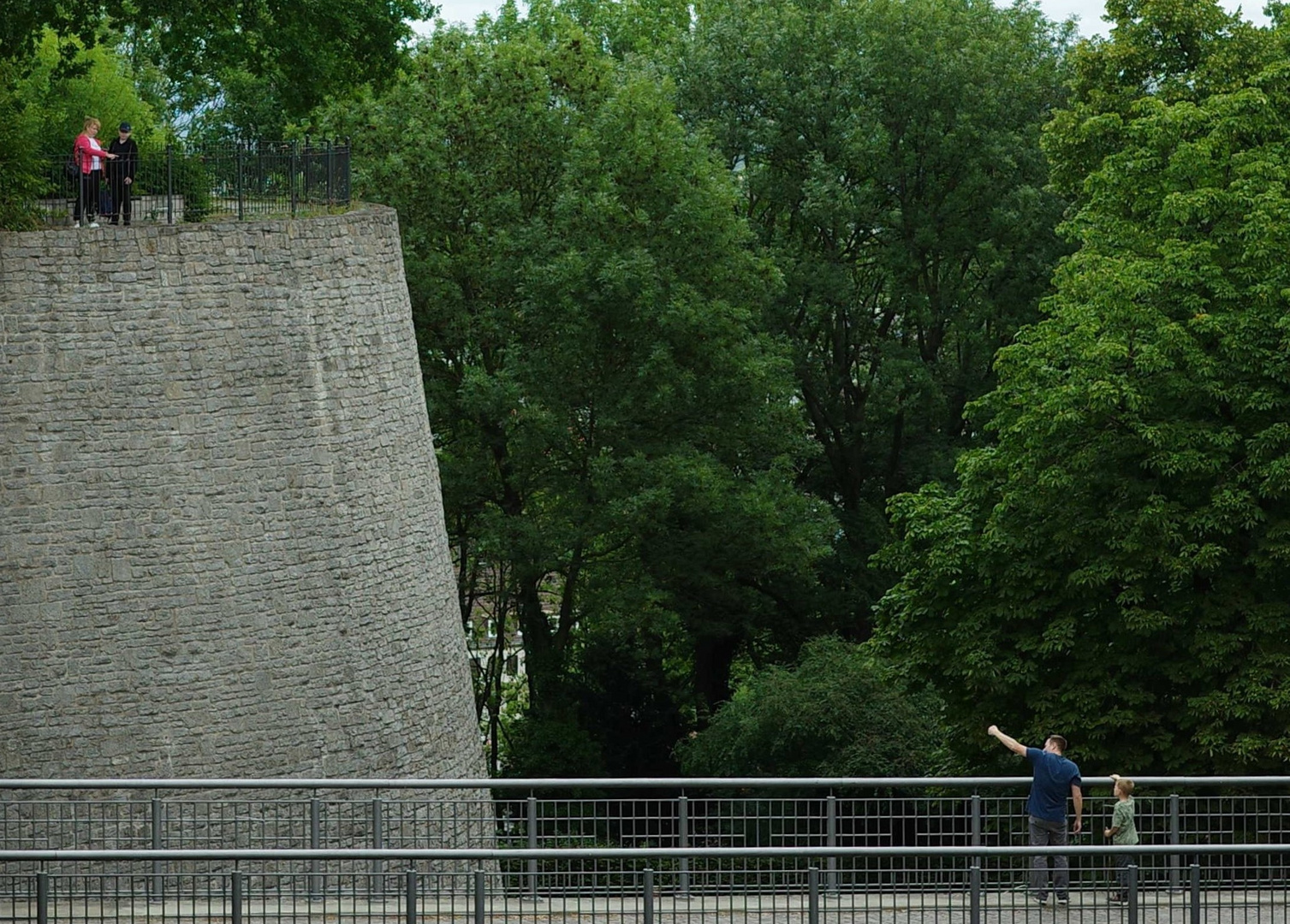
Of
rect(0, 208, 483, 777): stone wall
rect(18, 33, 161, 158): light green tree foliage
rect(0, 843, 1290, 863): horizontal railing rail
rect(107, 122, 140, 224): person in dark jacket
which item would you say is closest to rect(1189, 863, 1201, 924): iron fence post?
rect(0, 843, 1290, 863): horizontal railing rail

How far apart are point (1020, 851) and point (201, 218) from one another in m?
13.2

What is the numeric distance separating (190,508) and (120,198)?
3.38 meters

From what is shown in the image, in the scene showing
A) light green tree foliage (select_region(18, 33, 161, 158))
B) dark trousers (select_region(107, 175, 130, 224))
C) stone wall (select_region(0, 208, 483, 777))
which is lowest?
stone wall (select_region(0, 208, 483, 777))

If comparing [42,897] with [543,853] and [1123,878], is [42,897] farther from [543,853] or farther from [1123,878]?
[1123,878]

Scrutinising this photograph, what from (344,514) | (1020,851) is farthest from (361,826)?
(1020,851)

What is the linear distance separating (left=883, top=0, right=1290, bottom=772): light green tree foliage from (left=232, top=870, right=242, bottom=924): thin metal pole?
A: 12.4 metres

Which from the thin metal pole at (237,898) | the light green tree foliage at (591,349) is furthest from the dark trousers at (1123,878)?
the light green tree foliage at (591,349)

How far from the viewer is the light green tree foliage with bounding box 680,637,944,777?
28.4 meters

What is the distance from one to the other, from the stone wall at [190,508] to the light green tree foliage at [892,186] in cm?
1472

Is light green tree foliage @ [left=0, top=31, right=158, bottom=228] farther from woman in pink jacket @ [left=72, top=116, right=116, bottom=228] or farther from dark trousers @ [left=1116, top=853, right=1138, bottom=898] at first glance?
dark trousers @ [left=1116, top=853, right=1138, bottom=898]

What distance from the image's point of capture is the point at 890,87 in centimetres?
3594

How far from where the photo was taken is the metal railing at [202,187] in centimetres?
2136

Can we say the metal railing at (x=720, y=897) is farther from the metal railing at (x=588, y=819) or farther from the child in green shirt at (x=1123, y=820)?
the child in green shirt at (x=1123, y=820)

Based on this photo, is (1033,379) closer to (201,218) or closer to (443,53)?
(201,218)
